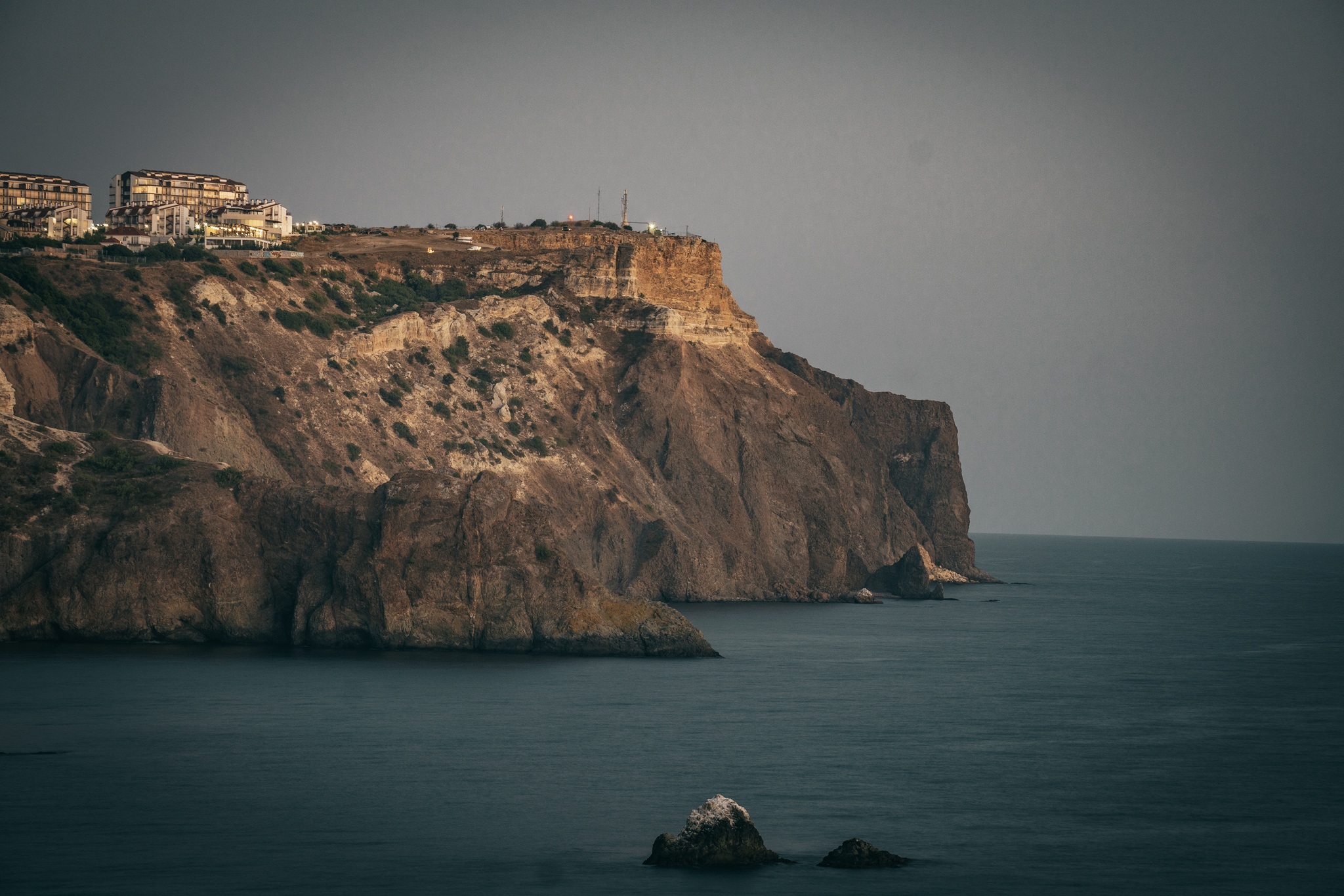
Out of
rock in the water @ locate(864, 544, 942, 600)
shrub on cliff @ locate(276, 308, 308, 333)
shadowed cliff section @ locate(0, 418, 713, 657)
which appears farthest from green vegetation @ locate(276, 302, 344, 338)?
rock in the water @ locate(864, 544, 942, 600)

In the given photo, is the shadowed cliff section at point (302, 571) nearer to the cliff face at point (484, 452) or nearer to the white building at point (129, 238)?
the cliff face at point (484, 452)

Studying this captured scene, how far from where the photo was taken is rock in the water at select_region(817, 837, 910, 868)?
34.4 m

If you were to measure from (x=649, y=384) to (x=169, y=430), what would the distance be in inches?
1976

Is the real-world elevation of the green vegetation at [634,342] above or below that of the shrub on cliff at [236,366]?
above

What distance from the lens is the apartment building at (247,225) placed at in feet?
441

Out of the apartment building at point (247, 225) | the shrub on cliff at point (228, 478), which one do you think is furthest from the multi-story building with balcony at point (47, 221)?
→ the shrub on cliff at point (228, 478)

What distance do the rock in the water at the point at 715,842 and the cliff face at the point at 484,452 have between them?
3851 cm

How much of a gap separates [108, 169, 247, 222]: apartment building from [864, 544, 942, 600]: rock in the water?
89451 millimetres

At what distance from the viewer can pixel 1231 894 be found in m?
34.0

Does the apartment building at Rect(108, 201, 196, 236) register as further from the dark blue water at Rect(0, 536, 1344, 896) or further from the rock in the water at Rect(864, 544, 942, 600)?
the dark blue water at Rect(0, 536, 1344, 896)

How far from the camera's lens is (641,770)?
153 ft

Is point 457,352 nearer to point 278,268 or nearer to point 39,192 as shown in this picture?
point 278,268

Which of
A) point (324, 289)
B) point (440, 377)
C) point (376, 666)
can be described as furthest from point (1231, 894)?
point (324, 289)

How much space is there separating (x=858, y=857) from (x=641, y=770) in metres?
13.4
